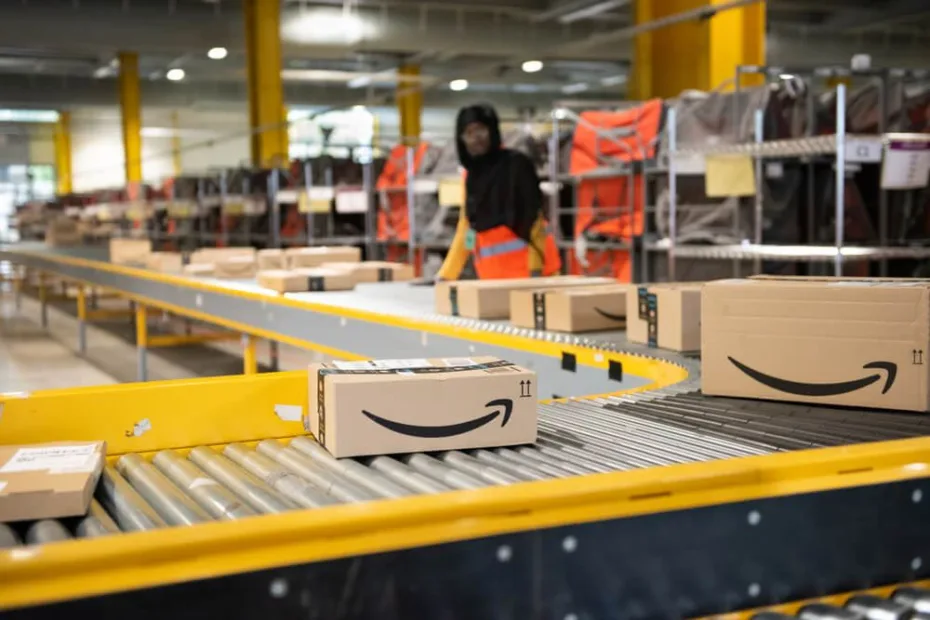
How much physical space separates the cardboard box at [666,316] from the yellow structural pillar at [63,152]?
31.2 metres

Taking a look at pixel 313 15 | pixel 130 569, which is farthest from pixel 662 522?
pixel 313 15

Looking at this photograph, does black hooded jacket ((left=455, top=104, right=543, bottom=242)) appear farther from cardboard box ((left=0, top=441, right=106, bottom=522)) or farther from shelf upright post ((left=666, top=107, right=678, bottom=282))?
cardboard box ((left=0, top=441, right=106, bottom=522))

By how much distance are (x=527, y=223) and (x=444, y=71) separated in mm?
19286

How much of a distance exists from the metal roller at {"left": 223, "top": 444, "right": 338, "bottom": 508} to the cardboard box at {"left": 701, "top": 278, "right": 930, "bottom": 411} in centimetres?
119

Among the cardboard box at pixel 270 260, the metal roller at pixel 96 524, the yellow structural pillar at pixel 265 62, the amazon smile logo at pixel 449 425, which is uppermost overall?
the yellow structural pillar at pixel 265 62

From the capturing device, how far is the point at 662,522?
1500 mm

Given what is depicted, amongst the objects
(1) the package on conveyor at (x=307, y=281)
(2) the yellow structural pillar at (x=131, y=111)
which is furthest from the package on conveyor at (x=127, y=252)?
(2) the yellow structural pillar at (x=131, y=111)

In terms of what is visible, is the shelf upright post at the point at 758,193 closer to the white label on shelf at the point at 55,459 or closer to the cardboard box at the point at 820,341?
the cardboard box at the point at 820,341

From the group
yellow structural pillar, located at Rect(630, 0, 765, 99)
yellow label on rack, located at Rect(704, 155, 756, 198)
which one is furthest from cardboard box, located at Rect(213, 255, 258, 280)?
yellow structural pillar, located at Rect(630, 0, 765, 99)

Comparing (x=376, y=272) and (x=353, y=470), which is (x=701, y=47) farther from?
(x=353, y=470)

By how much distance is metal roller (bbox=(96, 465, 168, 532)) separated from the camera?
171 cm

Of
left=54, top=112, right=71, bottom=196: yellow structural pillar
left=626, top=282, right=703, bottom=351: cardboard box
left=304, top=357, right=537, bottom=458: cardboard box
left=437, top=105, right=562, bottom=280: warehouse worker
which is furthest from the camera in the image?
left=54, top=112, right=71, bottom=196: yellow structural pillar

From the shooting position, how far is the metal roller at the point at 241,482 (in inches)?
68.7

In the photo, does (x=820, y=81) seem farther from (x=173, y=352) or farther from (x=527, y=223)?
(x=527, y=223)
